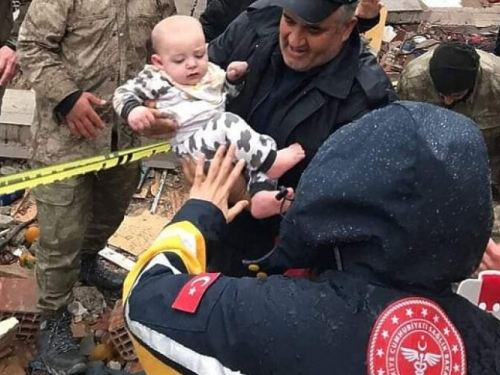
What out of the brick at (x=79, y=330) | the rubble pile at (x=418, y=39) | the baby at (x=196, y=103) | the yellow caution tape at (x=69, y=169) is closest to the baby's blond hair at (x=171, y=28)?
the baby at (x=196, y=103)

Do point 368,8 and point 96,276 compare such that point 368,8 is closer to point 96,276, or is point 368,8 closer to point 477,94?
point 477,94

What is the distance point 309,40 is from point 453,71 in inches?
77.0

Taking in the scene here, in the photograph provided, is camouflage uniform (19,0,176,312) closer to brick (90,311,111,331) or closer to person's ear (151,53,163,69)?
brick (90,311,111,331)

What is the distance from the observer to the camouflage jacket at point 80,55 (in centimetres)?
372

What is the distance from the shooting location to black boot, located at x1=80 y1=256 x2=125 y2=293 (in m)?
4.88

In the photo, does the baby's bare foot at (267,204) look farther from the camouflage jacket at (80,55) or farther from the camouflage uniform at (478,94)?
the camouflage uniform at (478,94)

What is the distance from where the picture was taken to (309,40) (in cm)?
308

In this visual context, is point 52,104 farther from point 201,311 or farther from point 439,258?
point 439,258

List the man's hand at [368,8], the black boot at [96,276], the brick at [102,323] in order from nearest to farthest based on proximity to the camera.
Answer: the man's hand at [368,8] → the brick at [102,323] → the black boot at [96,276]

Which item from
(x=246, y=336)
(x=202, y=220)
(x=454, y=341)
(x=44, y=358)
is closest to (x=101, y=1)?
(x=202, y=220)

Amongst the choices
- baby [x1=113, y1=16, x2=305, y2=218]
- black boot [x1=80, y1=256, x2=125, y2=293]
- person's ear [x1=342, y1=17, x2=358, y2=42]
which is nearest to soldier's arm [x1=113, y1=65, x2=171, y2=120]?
baby [x1=113, y1=16, x2=305, y2=218]

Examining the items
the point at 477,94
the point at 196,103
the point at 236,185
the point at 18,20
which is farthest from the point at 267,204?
the point at 18,20

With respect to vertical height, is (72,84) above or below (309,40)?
below

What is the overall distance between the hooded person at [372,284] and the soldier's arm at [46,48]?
192cm
